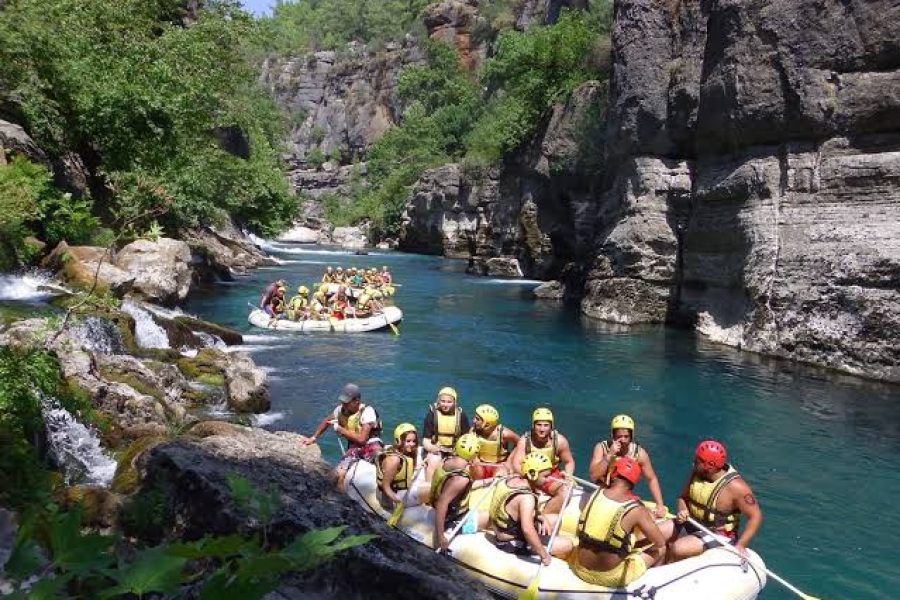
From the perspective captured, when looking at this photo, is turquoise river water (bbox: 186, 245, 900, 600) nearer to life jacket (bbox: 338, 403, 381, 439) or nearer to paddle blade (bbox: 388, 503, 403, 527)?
life jacket (bbox: 338, 403, 381, 439)

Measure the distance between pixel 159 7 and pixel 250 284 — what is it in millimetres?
10574

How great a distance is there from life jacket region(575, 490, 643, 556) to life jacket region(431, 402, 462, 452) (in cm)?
279

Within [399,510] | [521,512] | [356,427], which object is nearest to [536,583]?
[521,512]

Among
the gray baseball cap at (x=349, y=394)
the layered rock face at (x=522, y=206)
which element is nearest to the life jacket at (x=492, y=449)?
the gray baseball cap at (x=349, y=394)

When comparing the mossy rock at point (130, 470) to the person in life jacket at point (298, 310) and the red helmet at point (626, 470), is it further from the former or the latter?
the person in life jacket at point (298, 310)

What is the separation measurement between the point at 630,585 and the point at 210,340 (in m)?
12.8

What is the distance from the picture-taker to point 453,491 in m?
6.70

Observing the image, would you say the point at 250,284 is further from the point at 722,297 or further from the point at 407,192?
the point at 407,192

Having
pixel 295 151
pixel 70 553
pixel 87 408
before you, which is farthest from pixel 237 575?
pixel 295 151

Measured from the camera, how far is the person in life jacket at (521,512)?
637 cm

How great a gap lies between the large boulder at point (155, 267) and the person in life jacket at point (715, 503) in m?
14.4

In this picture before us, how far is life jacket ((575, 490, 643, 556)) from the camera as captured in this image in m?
5.89

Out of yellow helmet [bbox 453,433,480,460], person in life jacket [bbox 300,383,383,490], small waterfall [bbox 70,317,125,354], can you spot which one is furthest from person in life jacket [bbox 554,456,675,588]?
small waterfall [bbox 70,317,125,354]

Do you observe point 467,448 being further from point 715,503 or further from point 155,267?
point 155,267
